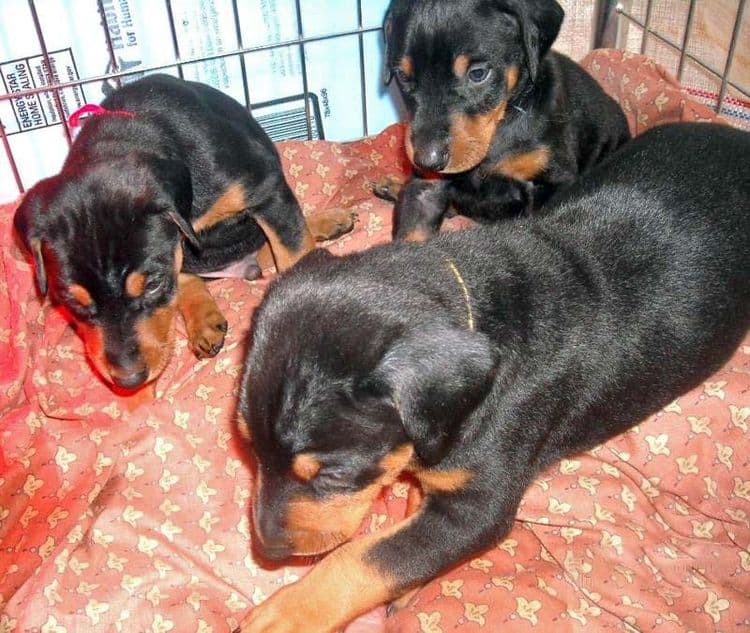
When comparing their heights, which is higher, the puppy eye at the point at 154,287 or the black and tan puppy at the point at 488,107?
the black and tan puppy at the point at 488,107

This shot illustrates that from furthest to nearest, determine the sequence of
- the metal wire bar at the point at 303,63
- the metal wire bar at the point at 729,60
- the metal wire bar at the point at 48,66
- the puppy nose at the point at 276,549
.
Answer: the metal wire bar at the point at 303,63
the metal wire bar at the point at 48,66
the metal wire bar at the point at 729,60
the puppy nose at the point at 276,549

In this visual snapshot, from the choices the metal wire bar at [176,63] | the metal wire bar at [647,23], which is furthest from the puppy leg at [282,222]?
the metal wire bar at [647,23]

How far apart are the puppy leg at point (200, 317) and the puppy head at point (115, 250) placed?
331mm

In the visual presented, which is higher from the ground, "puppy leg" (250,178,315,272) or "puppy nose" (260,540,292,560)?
"puppy nose" (260,540,292,560)

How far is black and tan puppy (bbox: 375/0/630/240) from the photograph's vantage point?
2.74 metres

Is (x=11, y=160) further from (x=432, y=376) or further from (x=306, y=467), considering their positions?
(x=432, y=376)

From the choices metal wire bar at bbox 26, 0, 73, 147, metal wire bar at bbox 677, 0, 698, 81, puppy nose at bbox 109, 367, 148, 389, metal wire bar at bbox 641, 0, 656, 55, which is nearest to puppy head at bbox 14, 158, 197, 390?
puppy nose at bbox 109, 367, 148, 389

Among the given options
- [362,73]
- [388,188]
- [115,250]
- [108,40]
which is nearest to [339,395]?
[115,250]

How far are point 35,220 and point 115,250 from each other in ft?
0.94

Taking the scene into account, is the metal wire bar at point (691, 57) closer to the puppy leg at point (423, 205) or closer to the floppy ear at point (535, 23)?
the floppy ear at point (535, 23)

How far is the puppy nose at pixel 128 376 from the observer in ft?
8.43

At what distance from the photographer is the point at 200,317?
3.14m

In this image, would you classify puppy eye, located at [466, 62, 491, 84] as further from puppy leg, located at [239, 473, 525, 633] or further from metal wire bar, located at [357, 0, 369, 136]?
puppy leg, located at [239, 473, 525, 633]

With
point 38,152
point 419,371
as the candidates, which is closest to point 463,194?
point 419,371
